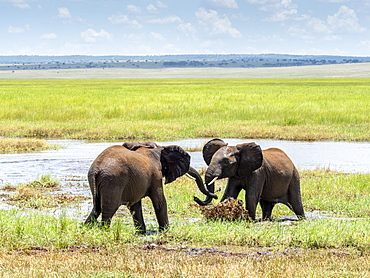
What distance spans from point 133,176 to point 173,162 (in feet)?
3.15

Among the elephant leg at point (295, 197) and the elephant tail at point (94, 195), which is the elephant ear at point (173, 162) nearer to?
the elephant tail at point (94, 195)

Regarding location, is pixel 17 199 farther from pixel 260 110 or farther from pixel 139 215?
pixel 260 110

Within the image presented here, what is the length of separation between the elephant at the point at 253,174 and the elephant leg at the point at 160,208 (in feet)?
1.77

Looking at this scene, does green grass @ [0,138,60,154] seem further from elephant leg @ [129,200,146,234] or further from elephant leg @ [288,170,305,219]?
elephant leg @ [129,200,146,234]

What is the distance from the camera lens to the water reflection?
17.0 m

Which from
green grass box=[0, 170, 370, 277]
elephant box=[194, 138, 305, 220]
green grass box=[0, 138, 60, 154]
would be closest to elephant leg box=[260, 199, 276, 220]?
elephant box=[194, 138, 305, 220]

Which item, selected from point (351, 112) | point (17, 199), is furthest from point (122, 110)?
point (17, 199)

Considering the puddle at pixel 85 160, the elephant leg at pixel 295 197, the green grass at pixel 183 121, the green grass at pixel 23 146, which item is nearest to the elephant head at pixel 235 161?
the elephant leg at pixel 295 197

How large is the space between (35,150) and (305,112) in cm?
1618

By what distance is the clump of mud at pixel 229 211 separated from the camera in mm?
9391

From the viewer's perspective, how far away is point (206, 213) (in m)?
9.53

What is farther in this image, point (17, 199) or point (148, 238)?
point (17, 199)

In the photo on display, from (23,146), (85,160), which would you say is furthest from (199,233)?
(23,146)

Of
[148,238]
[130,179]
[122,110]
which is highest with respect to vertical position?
[130,179]
